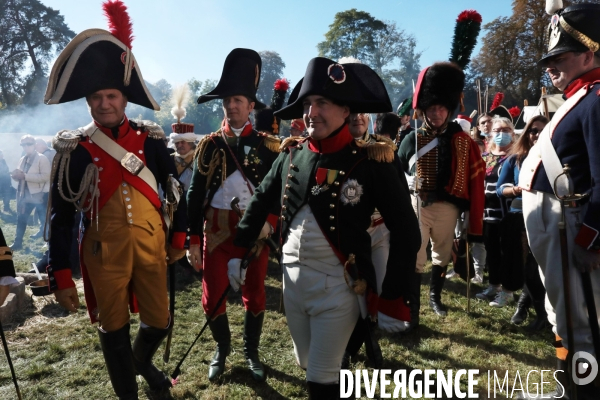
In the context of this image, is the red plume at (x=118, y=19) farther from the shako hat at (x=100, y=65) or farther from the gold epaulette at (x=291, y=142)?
the gold epaulette at (x=291, y=142)

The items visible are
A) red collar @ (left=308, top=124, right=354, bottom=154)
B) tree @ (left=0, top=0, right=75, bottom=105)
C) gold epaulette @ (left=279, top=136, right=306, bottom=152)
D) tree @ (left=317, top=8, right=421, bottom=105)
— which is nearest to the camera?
red collar @ (left=308, top=124, right=354, bottom=154)

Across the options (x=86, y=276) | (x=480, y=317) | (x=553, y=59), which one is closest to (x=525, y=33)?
(x=480, y=317)

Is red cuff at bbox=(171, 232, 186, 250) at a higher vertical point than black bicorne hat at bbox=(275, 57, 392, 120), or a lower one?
lower

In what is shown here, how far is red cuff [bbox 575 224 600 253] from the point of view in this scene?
2.56 metres

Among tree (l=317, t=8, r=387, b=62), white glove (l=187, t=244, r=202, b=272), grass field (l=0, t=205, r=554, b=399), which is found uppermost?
tree (l=317, t=8, r=387, b=62)

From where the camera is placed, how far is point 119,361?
327 cm

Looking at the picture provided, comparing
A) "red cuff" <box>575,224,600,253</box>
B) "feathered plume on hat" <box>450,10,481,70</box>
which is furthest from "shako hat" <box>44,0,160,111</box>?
"feathered plume on hat" <box>450,10,481,70</box>

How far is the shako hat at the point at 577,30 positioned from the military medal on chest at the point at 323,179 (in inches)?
62.2

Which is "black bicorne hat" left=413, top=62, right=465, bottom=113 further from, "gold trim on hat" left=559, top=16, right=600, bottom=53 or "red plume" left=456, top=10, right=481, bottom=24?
"gold trim on hat" left=559, top=16, right=600, bottom=53

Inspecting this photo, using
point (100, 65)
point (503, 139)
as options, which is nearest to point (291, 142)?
point (100, 65)

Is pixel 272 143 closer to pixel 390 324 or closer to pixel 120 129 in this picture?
pixel 120 129

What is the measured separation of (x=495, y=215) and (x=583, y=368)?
3.51 m

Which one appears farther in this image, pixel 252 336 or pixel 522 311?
pixel 522 311

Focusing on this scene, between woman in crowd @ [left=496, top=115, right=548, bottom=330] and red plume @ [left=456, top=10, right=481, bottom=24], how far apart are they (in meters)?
1.41
